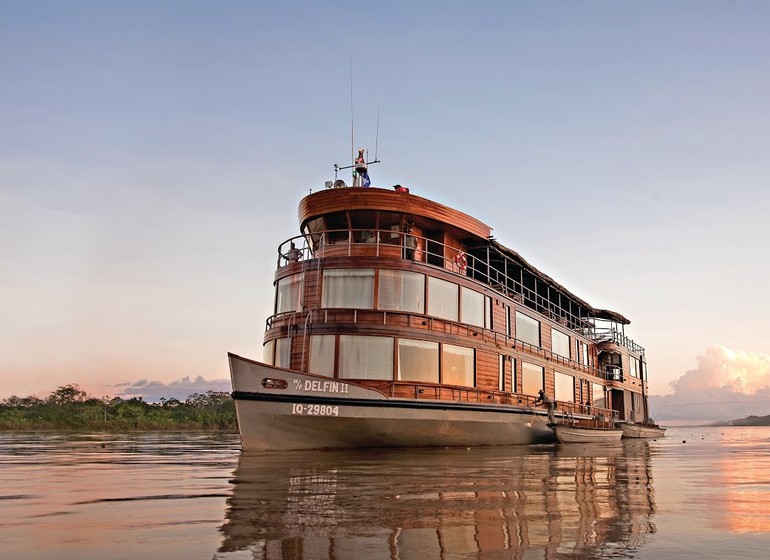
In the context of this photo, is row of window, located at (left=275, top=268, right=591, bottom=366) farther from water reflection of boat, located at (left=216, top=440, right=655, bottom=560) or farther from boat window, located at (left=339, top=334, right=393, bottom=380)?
water reflection of boat, located at (left=216, top=440, right=655, bottom=560)

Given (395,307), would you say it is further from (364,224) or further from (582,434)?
(582,434)

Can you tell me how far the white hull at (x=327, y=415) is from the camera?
49.5 ft

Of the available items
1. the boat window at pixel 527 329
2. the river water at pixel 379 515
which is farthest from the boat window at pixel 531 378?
the river water at pixel 379 515

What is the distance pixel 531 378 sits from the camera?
2561 centimetres

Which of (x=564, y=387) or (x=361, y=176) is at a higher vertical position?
(x=361, y=176)

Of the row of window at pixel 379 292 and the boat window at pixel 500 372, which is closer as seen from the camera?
the row of window at pixel 379 292

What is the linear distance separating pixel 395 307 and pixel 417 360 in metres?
1.67

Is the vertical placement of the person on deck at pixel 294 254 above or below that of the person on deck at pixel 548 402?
above

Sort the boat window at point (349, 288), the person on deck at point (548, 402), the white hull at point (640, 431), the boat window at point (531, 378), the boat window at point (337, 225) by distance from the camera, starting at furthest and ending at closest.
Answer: the white hull at point (640, 431)
the boat window at point (531, 378)
the person on deck at point (548, 402)
the boat window at point (337, 225)
the boat window at point (349, 288)

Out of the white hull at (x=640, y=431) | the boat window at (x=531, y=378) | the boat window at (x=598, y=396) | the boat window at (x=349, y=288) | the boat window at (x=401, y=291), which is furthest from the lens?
the white hull at (x=640, y=431)

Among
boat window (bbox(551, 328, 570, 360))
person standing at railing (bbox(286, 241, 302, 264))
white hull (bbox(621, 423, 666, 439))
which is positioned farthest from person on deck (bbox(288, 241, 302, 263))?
white hull (bbox(621, 423, 666, 439))

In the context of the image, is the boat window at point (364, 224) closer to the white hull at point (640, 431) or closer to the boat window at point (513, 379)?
the boat window at point (513, 379)

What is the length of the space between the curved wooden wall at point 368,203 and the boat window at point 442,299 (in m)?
2.09

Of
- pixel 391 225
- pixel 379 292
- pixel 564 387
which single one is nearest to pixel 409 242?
pixel 391 225
